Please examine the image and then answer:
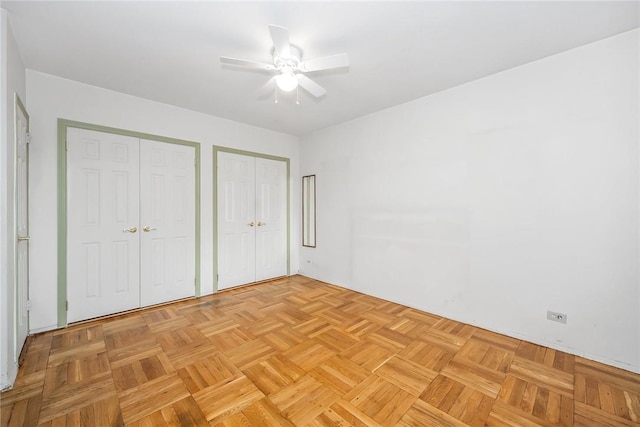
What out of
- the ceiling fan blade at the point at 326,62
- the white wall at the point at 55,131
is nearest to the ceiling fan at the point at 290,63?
the ceiling fan blade at the point at 326,62

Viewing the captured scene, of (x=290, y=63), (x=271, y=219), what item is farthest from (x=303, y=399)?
(x=271, y=219)

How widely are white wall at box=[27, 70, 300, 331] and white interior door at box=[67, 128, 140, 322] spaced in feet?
0.45

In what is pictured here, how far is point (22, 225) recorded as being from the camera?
2.32 meters

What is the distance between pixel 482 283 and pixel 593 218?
107 centimetres

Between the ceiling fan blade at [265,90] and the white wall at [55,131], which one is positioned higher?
the ceiling fan blade at [265,90]

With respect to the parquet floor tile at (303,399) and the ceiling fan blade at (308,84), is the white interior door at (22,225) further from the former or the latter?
the ceiling fan blade at (308,84)

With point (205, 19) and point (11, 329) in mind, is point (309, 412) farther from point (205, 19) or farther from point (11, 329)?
point (205, 19)

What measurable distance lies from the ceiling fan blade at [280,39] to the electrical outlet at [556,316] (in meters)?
3.16

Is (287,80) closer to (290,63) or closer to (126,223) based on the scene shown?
(290,63)

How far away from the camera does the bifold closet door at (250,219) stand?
13.0 ft

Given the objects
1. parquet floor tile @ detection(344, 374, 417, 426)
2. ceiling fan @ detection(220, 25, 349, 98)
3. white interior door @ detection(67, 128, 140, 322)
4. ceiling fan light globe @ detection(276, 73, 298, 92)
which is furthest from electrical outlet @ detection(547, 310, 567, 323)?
white interior door @ detection(67, 128, 140, 322)

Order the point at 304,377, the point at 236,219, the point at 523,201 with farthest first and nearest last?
1. the point at 236,219
2. the point at 523,201
3. the point at 304,377

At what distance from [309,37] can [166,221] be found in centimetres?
279

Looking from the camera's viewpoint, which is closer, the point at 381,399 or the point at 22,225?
the point at 381,399
